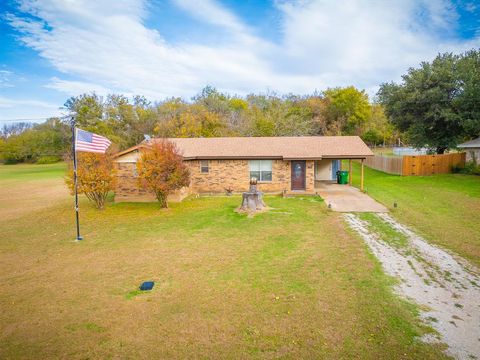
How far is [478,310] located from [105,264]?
8799 mm

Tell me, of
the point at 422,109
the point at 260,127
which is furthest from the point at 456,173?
the point at 260,127

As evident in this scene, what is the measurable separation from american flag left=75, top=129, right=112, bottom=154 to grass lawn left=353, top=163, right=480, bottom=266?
11.9 m

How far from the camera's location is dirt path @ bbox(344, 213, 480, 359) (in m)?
5.02

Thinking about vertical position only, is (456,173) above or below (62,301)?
above

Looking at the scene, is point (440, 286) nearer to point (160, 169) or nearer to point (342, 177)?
point (160, 169)

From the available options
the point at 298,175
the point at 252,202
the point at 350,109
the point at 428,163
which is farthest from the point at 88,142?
the point at 350,109

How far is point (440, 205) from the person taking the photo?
14641 mm

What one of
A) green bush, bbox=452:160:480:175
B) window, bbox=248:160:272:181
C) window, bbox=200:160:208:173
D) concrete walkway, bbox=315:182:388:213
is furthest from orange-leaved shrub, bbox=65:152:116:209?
green bush, bbox=452:160:480:175

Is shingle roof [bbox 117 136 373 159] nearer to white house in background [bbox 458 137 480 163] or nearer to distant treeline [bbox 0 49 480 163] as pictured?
distant treeline [bbox 0 49 480 163]

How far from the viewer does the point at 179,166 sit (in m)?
15.3

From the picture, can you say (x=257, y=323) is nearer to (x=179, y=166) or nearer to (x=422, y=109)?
(x=179, y=166)

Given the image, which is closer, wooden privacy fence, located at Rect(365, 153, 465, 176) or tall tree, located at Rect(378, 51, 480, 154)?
tall tree, located at Rect(378, 51, 480, 154)

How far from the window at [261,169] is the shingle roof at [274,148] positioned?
2.05 feet

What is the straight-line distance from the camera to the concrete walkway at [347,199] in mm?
14547
